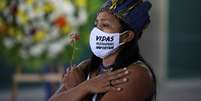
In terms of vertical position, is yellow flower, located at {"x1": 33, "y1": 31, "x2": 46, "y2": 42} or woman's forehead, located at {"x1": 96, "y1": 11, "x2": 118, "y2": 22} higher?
woman's forehead, located at {"x1": 96, "y1": 11, "x2": 118, "y2": 22}

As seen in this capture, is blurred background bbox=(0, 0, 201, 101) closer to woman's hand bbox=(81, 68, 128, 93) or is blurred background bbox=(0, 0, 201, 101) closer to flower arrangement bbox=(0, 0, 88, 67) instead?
flower arrangement bbox=(0, 0, 88, 67)

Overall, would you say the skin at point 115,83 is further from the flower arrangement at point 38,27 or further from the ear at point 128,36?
the flower arrangement at point 38,27

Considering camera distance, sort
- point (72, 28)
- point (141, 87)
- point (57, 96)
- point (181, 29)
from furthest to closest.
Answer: point (181, 29)
point (72, 28)
point (57, 96)
point (141, 87)

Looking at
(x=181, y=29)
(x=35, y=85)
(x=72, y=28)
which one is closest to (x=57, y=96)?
(x=72, y=28)

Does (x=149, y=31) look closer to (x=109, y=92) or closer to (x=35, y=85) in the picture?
(x=35, y=85)

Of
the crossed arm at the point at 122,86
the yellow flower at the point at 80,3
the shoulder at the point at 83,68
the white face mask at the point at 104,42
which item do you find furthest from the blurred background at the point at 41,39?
the crossed arm at the point at 122,86

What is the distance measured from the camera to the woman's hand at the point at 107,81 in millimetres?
3051

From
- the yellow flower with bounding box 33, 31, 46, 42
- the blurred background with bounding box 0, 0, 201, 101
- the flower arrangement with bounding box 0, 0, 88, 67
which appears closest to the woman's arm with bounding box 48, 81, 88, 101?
the blurred background with bounding box 0, 0, 201, 101

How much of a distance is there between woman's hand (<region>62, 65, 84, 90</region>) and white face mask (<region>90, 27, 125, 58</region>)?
0.14 meters

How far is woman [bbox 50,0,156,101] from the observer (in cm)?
304

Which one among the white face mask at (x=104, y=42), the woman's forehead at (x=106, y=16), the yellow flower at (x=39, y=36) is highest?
the woman's forehead at (x=106, y=16)

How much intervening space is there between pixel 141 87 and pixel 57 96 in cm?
43

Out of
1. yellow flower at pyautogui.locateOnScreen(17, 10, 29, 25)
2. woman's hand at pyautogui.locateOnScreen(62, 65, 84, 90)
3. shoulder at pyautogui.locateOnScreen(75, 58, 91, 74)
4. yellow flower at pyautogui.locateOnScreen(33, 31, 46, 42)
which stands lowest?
woman's hand at pyautogui.locateOnScreen(62, 65, 84, 90)

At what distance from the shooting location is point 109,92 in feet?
9.99
